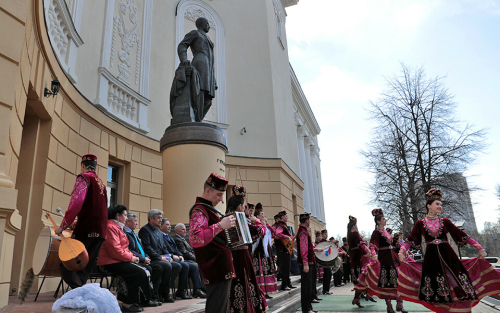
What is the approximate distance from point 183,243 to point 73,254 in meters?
3.75

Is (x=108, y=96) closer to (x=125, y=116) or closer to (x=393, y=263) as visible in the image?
(x=125, y=116)

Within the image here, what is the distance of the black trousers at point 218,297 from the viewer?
10.7 ft

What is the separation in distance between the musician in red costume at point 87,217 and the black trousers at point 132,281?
2.45ft

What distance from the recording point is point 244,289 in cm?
388

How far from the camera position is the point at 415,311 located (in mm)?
6762

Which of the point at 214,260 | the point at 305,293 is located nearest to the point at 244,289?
the point at 214,260

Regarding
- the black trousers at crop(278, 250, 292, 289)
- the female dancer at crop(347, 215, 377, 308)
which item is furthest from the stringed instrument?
the female dancer at crop(347, 215, 377, 308)

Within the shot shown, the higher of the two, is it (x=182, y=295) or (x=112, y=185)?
(x=112, y=185)

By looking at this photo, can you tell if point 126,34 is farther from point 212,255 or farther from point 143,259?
point 212,255

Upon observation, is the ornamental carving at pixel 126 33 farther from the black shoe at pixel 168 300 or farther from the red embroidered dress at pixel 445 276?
the red embroidered dress at pixel 445 276

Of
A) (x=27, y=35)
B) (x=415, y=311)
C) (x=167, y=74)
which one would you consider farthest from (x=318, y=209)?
(x=27, y=35)

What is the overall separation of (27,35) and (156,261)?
4.02 meters

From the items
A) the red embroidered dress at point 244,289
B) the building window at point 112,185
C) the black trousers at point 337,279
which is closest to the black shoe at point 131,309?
the red embroidered dress at point 244,289

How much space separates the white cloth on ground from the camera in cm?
238
